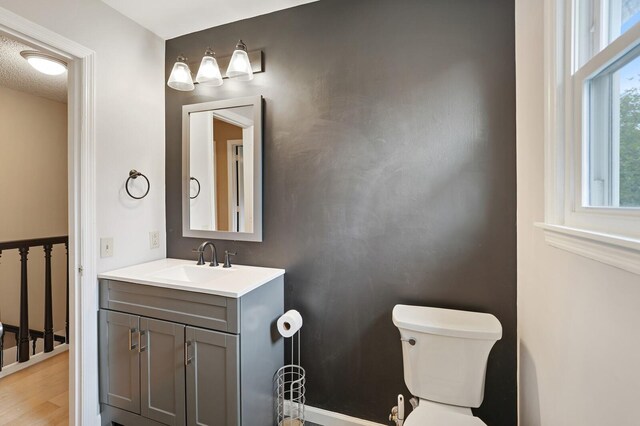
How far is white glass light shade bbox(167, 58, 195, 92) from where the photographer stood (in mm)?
1866

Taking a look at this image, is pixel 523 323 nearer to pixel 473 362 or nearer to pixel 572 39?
pixel 473 362

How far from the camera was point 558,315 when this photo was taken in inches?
38.3

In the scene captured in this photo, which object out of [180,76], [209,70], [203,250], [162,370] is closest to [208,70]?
[209,70]

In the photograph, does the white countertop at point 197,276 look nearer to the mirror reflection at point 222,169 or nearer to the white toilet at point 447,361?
the mirror reflection at point 222,169

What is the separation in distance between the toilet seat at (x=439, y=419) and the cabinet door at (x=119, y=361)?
142 cm

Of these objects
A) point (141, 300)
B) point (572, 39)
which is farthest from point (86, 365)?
point (572, 39)

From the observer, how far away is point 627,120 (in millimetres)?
738

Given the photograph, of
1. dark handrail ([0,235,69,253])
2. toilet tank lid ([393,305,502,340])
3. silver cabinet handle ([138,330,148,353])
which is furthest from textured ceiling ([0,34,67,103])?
toilet tank lid ([393,305,502,340])

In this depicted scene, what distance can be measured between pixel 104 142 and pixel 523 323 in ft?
7.93

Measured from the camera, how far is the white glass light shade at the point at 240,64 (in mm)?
1743

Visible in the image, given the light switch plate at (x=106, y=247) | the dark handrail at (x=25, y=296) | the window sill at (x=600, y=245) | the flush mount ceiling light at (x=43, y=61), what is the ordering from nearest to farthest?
the window sill at (x=600, y=245) → the light switch plate at (x=106, y=247) → the flush mount ceiling light at (x=43, y=61) → the dark handrail at (x=25, y=296)

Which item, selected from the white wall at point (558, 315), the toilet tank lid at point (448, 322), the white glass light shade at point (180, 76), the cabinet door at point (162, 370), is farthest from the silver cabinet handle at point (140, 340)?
the white wall at point (558, 315)

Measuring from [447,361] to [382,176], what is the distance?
3.05 ft

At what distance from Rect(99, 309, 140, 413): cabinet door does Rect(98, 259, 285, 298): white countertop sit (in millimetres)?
224
